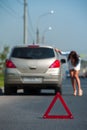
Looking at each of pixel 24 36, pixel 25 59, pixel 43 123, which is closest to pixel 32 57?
pixel 25 59

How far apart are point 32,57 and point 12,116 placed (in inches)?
342

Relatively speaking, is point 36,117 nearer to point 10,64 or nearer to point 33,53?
point 10,64

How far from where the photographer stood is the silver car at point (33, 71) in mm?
22391

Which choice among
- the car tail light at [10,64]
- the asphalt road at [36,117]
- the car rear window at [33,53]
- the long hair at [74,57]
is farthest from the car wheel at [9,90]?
the asphalt road at [36,117]

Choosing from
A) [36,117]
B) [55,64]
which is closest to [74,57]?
[55,64]

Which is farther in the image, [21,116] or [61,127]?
[21,116]

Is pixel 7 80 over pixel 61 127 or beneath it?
beneath

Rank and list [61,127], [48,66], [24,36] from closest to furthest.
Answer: [61,127] < [48,66] < [24,36]

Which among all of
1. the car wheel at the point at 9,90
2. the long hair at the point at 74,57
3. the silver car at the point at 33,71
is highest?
the long hair at the point at 74,57

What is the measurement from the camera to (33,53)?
2286 cm

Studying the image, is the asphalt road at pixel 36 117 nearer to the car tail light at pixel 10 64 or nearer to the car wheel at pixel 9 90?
the car tail light at pixel 10 64

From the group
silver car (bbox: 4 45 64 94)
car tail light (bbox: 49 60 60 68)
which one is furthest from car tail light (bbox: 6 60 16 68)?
car tail light (bbox: 49 60 60 68)

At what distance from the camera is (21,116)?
46.5 feet

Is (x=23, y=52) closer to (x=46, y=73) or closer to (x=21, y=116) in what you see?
(x=46, y=73)
